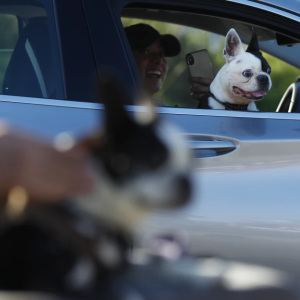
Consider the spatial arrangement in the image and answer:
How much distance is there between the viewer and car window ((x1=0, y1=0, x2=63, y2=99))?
5.92ft

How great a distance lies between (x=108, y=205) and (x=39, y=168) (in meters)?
0.14

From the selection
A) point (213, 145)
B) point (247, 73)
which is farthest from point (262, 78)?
point (213, 145)

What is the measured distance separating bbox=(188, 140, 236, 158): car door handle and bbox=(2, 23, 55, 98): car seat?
1.60 ft

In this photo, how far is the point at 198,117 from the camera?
179 cm

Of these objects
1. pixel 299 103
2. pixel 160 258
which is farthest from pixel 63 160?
pixel 299 103

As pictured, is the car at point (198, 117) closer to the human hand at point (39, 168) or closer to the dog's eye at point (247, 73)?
the dog's eye at point (247, 73)

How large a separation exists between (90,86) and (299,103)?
114 cm

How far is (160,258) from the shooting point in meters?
1.09

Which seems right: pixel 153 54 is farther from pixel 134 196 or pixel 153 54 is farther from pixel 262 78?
pixel 134 196

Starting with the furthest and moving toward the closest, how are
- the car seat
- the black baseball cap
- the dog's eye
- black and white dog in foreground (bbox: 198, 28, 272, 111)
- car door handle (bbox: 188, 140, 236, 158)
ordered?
the black baseball cap < the dog's eye < black and white dog in foreground (bbox: 198, 28, 272, 111) < the car seat < car door handle (bbox: 188, 140, 236, 158)

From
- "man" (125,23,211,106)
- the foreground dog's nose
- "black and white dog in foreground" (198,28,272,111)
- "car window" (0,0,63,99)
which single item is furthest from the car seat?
the foreground dog's nose

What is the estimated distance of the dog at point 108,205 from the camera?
0.76 m

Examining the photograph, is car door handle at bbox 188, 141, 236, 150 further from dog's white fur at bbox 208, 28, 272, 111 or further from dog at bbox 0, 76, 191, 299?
dog at bbox 0, 76, 191, 299

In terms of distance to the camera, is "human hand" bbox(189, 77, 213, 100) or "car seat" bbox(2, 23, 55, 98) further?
"human hand" bbox(189, 77, 213, 100)
